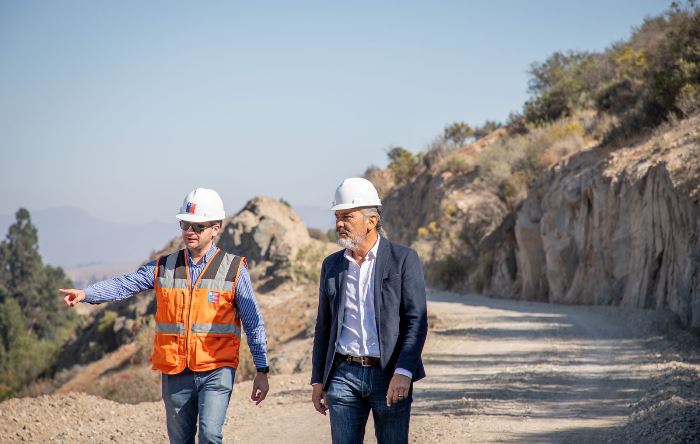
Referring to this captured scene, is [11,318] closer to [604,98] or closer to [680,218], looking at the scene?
[604,98]

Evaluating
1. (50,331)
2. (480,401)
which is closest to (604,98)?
(480,401)

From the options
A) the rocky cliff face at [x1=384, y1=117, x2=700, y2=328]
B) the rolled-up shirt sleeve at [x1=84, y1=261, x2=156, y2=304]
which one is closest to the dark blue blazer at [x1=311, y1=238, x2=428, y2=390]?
the rolled-up shirt sleeve at [x1=84, y1=261, x2=156, y2=304]

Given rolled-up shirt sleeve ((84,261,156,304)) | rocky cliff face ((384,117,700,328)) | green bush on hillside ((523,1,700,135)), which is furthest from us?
green bush on hillside ((523,1,700,135))

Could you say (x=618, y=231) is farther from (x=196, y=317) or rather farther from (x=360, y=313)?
(x=360, y=313)

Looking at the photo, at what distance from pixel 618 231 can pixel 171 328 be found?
2016 centimetres

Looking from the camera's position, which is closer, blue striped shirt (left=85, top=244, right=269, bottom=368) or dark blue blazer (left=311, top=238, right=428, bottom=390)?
dark blue blazer (left=311, top=238, right=428, bottom=390)

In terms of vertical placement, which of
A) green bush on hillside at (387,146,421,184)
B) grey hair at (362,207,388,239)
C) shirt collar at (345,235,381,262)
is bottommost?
shirt collar at (345,235,381,262)

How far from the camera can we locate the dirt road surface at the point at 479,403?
9.93 metres

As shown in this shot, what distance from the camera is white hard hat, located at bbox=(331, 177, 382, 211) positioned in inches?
217

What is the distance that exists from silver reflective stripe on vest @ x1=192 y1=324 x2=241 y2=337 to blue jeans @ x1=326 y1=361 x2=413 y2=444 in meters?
0.98

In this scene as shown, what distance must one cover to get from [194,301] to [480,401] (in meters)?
6.28

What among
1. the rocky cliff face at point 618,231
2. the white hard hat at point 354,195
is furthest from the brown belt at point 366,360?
the rocky cliff face at point 618,231

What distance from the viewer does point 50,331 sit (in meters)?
79.1

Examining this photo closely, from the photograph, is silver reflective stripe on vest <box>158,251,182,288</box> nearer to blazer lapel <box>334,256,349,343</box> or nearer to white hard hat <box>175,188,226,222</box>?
white hard hat <box>175,188,226,222</box>
